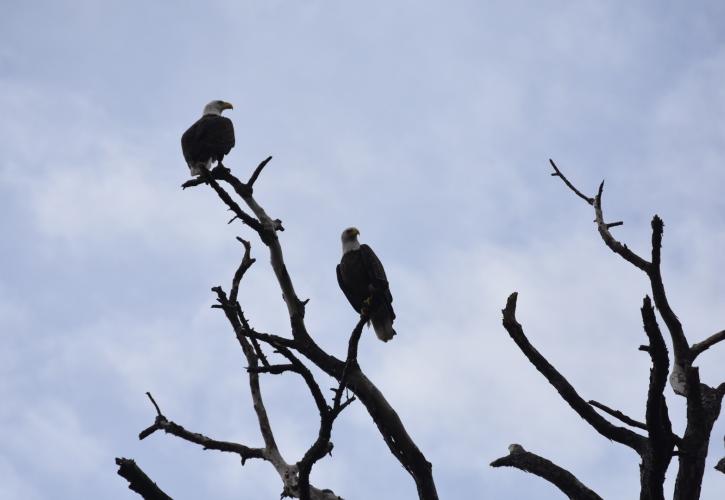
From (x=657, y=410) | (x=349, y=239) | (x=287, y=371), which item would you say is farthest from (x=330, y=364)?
(x=349, y=239)

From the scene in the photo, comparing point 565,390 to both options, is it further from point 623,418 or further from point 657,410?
point 657,410

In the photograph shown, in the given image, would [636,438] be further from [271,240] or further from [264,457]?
[271,240]

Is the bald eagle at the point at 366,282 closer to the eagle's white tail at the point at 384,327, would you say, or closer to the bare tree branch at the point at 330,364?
the eagle's white tail at the point at 384,327

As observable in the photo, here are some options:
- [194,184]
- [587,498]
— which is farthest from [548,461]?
[194,184]

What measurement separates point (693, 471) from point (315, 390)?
2.10 meters

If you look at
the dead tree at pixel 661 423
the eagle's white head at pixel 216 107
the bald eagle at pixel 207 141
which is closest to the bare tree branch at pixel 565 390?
the dead tree at pixel 661 423

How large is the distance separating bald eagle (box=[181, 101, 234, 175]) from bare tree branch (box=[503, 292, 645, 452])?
585 centimetres

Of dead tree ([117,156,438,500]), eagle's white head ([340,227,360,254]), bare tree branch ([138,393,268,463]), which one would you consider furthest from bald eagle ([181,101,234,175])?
bare tree branch ([138,393,268,463])

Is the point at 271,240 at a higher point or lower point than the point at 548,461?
higher

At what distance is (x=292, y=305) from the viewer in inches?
210

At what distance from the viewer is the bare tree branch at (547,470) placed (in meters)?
4.36

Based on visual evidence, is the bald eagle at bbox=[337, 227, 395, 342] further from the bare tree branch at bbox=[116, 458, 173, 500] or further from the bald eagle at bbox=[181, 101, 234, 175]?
the bare tree branch at bbox=[116, 458, 173, 500]

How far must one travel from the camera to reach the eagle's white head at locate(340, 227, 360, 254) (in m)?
9.74

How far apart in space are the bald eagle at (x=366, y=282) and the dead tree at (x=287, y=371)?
2.49 m
